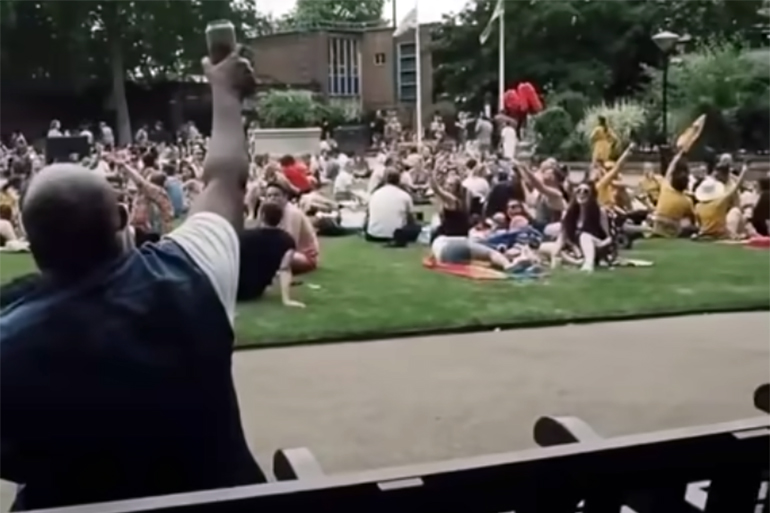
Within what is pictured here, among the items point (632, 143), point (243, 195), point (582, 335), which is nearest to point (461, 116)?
point (632, 143)

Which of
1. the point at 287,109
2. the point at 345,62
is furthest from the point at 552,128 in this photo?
the point at 345,62

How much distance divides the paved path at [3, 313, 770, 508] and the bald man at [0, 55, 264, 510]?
1.23m

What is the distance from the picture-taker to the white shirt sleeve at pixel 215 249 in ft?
2.40

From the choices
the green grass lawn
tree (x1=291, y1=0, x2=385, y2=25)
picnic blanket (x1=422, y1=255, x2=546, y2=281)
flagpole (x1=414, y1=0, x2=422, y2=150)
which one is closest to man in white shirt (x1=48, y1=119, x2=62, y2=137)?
tree (x1=291, y1=0, x2=385, y2=25)

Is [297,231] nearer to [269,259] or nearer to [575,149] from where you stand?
[269,259]

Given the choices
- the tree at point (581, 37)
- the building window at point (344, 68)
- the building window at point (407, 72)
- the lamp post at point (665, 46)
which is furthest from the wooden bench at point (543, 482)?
the lamp post at point (665, 46)

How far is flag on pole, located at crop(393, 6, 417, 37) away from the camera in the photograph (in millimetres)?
3321

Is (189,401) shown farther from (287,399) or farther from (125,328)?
(287,399)

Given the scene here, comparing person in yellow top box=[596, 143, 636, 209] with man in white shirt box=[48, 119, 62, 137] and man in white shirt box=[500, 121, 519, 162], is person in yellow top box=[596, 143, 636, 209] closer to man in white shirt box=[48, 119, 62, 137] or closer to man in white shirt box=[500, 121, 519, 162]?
man in white shirt box=[500, 121, 519, 162]

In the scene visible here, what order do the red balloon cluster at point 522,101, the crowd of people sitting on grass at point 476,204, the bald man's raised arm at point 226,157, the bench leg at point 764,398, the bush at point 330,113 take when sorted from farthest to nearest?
the red balloon cluster at point 522,101 → the crowd of people sitting on grass at point 476,204 → the bush at point 330,113 → the bench leg at point 764,398 → the bald man's raised arm at point 226,157

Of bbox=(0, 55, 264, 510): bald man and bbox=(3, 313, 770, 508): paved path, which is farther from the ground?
bbox=(0, 55, 264, 510): bald man

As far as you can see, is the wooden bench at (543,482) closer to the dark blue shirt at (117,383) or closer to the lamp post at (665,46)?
the dark blue shirt at (117,383)

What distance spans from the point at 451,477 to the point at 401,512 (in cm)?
4

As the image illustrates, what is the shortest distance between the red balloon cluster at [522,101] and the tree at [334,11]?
3643 mm
